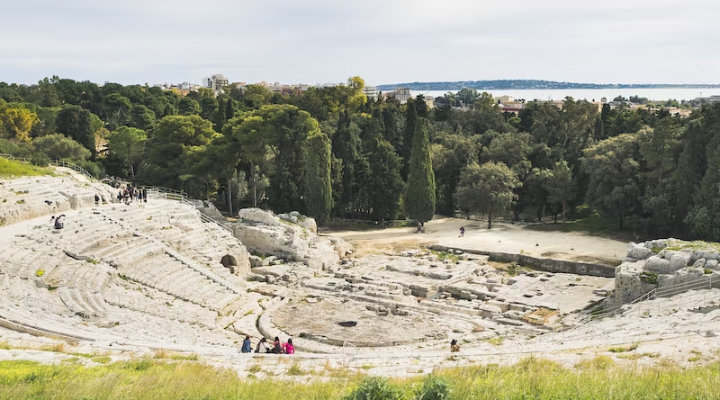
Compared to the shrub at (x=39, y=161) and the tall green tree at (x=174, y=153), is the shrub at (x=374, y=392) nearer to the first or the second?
the shrub at (x=39, y=161)

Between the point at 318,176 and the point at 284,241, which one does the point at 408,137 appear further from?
the point at 284,241

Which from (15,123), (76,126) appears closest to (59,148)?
(76,126)

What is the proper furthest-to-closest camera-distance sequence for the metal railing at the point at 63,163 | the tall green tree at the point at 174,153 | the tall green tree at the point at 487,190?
the tall green tree at the point at 174,153 < the tall green tree at the point at 487,190 < the metal railing at the point at 63,163

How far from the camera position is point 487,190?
41469 millimetres

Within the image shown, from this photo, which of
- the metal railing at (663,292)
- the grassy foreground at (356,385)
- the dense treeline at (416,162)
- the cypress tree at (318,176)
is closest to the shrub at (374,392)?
the grassy foreground at (356,385)

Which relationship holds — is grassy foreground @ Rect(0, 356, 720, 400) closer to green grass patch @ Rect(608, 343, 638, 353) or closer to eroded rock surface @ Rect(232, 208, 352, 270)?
green grass patch @ Rect(608, 343, 638, 353)

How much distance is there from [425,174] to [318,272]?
1330 centimetres

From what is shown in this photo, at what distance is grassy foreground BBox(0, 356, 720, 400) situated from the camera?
8.35 metres

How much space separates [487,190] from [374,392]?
34.5m

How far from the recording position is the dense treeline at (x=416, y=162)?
122ft

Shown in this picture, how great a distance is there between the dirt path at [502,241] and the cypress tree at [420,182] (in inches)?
60.1

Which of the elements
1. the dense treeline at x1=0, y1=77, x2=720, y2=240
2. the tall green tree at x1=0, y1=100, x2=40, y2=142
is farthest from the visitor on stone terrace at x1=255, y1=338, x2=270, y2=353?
the tall green tree at x1=0, y1=100, x2=40, y2=142

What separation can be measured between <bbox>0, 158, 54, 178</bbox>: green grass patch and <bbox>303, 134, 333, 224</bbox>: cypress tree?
51.2 ft

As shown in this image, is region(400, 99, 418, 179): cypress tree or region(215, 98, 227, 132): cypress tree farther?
region(215, 98, 227, 132): cypress tree
